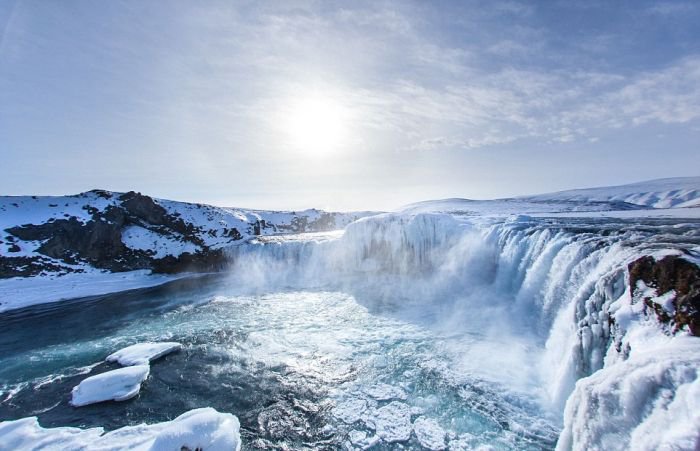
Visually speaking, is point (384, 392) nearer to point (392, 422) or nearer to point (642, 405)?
point (392, 422)

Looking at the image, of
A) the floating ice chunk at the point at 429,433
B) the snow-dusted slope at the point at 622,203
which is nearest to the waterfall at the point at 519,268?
the floating ice chunk at the point at 429,433

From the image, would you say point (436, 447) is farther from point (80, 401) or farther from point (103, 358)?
point (103, 358)

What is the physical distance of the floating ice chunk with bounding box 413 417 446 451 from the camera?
22.6 ft

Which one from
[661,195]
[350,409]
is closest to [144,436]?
[350,409]

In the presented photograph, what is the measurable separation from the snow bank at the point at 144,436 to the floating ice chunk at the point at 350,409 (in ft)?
7.96

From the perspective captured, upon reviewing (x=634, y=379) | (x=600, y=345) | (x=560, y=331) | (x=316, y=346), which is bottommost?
(x=316, y=346)

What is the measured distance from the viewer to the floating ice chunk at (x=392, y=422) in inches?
284

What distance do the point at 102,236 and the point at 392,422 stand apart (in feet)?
130

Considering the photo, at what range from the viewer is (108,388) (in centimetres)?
946

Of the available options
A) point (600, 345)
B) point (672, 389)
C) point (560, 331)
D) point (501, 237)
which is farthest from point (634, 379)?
point (501, 237)

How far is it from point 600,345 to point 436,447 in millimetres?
4287

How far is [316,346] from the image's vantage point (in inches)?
489

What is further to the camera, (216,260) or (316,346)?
(216,260)

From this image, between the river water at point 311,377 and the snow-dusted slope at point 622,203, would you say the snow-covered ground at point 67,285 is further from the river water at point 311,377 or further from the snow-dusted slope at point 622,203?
the snow-dusted slope at point 622,203
